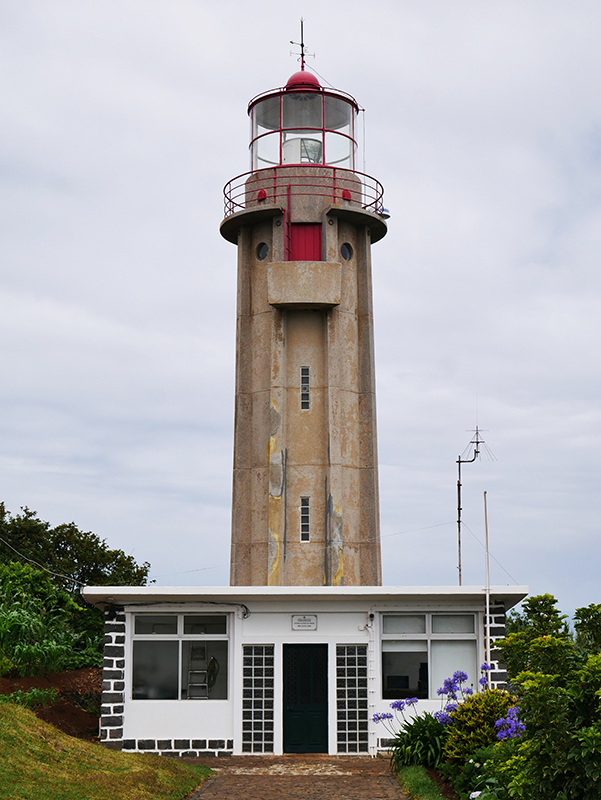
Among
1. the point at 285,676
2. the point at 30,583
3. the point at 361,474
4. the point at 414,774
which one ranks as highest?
the point at 361,474

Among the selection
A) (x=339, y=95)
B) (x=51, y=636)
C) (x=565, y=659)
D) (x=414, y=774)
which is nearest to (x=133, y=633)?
(x=51, y=636)

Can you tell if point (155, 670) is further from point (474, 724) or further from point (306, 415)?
point (306, 415)

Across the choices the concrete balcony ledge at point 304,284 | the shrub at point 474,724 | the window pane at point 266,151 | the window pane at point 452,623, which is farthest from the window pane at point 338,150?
the shrub at point 474,724

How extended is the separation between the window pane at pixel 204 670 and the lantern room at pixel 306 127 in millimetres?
13273

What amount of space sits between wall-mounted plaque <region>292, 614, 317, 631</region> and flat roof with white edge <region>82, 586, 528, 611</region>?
1.19 feet

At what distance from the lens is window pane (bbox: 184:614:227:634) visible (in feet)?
60.6

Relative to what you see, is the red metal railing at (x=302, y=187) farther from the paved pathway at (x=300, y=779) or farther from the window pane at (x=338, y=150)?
the paved pathway at (x=300, y=779)

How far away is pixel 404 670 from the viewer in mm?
18344

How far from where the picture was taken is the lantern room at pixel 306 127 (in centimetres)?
2559

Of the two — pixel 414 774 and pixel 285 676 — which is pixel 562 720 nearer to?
pixel 414 774

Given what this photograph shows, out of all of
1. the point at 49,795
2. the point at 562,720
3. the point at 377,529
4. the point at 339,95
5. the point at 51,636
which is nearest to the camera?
the point at 562,720

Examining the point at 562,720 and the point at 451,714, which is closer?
the point at 562,720

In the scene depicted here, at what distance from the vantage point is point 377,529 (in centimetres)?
2392

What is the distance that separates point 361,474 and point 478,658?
693 cm
